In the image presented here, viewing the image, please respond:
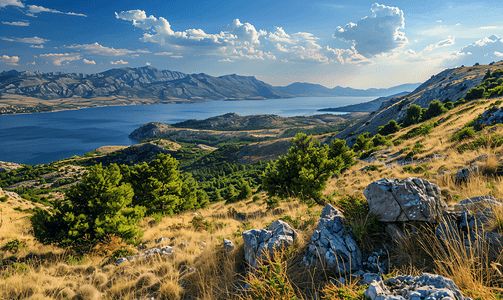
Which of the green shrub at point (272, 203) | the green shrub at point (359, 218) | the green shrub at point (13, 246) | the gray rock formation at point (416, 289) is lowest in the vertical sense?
the green shrub at point (272, 203)

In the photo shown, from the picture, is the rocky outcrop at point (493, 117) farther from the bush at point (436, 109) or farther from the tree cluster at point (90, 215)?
the bush at point (436, 109)

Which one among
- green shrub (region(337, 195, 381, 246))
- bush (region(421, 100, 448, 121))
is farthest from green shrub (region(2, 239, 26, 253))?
bush (region(421, 100, 448, 121))

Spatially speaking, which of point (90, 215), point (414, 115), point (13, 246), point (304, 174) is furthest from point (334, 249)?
point (414, 115)

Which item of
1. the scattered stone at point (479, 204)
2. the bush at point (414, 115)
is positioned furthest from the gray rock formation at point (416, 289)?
the bush at point (414, 115)

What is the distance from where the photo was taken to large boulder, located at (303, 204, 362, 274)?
4617 millimetres

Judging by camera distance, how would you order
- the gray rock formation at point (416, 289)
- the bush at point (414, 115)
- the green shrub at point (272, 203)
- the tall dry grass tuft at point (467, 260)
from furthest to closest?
the bush at point (414, 115) < the green shrub at point (272, 203) < the tall dry grass tuft at point (467, 260) < the gray rock formation at point (416, 289)

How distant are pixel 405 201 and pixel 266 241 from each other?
377 centimetres

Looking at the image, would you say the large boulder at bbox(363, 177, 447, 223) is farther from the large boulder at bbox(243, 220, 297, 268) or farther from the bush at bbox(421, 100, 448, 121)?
the bush at bbox(421, 100, 448, 121)

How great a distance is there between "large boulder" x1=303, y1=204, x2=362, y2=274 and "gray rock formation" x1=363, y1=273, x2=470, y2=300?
1189 millimetres

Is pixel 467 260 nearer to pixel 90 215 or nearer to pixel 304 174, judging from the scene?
pixel 304 174

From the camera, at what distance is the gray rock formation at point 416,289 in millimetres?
2616

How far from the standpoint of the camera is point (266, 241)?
18.8 feet

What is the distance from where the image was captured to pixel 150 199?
69.2ft

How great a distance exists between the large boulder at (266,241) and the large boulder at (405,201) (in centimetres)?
245
